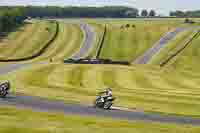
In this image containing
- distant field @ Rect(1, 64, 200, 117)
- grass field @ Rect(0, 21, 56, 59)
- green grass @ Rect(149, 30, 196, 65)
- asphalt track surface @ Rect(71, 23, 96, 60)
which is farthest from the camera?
asphalt track surface @ Rect(71, 23, 96, 60)

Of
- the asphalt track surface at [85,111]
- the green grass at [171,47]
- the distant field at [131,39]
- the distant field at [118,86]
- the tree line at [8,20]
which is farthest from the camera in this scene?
the tree line at [8,20]

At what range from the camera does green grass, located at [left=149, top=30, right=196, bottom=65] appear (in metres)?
119

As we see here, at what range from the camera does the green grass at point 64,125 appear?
89.9ft

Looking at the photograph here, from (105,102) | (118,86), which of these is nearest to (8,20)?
(118,86)

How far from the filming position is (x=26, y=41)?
485 feet

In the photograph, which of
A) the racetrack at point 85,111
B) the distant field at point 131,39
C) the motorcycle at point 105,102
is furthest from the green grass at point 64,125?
the distant field at point 131,39

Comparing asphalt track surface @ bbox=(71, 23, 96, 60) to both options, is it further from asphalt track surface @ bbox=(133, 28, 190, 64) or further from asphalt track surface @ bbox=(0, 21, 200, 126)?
asphalt track surface @ bbox=(0, 21, 200, 126)

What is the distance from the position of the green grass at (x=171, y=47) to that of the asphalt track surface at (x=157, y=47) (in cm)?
139

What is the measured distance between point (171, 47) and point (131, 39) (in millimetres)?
19516

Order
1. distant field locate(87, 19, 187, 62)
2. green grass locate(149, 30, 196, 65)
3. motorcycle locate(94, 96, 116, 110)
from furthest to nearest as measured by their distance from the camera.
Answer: distant field locate(87, 19, 187, 62)
green grass locate(149, 30, 196, 65)
motorcycle locate(94, 96, 116, 110)

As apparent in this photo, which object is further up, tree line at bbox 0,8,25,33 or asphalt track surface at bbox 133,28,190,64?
tree line at bbox 0,8,25,33

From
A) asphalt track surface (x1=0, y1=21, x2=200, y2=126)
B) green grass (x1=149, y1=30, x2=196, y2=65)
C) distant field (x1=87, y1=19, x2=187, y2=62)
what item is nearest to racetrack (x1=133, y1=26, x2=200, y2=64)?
green grass (x1=149, y1=30, x2=196, y2=65)

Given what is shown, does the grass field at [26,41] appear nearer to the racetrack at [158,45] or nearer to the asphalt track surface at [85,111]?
the racetrack at [158,45]

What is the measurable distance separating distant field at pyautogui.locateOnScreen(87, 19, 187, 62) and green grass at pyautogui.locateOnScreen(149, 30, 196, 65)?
18.9ft
